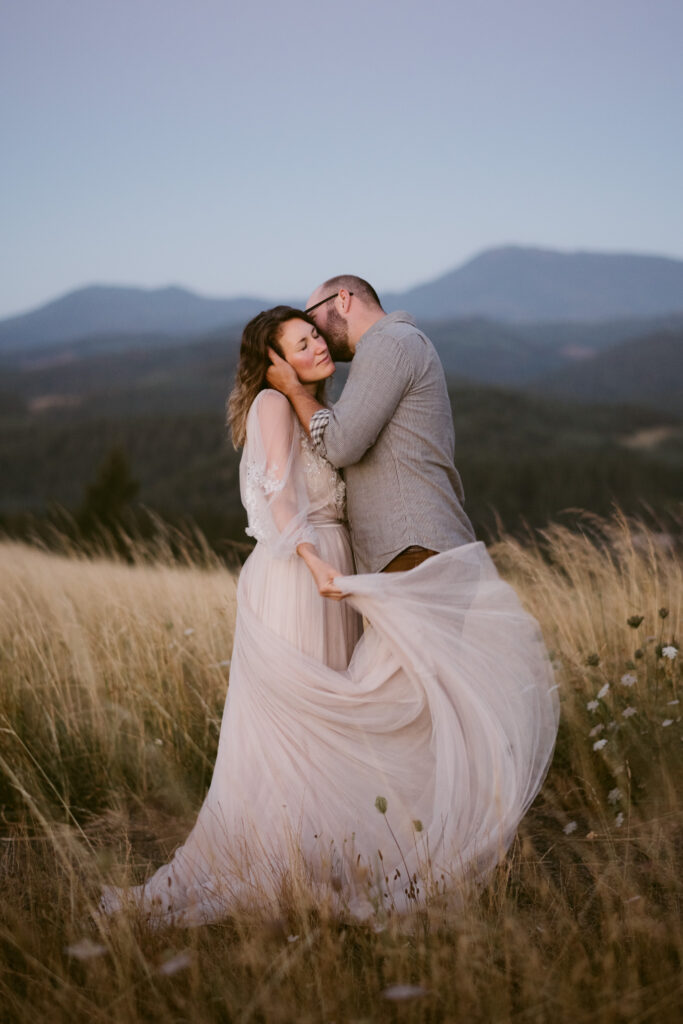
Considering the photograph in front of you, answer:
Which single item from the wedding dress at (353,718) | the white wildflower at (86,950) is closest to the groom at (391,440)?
the wedding dress at (353,718)

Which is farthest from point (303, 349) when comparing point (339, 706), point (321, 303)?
point (339, 706)

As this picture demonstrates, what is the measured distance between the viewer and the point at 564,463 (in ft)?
256

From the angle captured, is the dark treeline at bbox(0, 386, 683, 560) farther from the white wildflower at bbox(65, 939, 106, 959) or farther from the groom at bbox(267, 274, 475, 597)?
the white wildflower at bbox(65, 939, 106, 959)

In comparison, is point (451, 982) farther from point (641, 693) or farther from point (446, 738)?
point (641, 693)

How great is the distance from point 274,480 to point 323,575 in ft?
1.25

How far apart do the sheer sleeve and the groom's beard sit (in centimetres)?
33

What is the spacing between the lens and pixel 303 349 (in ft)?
10.9

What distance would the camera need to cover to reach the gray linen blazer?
3.11 meters

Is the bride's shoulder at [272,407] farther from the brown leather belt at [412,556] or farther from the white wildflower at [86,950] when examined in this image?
the white wildflower at [86,950]

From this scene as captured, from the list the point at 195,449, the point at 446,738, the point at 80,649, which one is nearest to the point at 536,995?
the point at 446,738

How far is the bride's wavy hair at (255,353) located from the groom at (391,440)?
0.13ft

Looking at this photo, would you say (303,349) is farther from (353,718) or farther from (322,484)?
(353,718)

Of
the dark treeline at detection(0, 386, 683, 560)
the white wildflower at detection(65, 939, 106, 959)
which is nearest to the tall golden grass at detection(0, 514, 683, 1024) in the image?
the white wildflower at detection(65, 939, 106, 959)

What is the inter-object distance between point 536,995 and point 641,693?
191 cm
